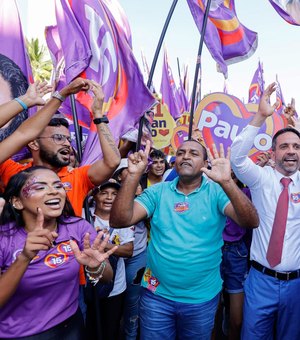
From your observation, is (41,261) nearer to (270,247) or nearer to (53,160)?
(53,160)

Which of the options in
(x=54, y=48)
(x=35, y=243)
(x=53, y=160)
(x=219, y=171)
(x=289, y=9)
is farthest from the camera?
(x=289, y=9)

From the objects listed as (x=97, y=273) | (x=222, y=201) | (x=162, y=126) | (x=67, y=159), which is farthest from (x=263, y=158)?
(x=162, y=126)

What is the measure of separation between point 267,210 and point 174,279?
892 mm

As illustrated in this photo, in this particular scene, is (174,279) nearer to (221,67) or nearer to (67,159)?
(67,159)

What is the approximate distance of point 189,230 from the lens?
2219 millimetres

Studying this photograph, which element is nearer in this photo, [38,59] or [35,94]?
[35,94]

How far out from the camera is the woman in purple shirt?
1.45 m

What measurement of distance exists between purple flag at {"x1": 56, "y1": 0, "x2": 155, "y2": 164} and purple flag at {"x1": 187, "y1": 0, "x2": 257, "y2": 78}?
1707 mm

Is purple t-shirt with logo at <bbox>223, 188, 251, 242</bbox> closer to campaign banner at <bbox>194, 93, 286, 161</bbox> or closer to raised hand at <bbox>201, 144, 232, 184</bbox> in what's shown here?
campaign banner at <bbox>194, 93, 286, 161</bbox>

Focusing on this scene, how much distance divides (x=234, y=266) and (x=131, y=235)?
3.82 ft

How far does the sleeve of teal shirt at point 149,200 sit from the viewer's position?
2338 millimetres

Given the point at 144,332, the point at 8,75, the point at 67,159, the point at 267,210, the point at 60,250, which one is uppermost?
the point at 8,75

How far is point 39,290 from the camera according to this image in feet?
5.19

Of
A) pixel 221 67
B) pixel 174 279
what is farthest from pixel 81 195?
pixel 221 67
